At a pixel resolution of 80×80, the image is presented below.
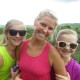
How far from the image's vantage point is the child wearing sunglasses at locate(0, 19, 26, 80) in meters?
3.27

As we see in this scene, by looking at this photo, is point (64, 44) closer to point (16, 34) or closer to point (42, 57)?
point (42, 57)

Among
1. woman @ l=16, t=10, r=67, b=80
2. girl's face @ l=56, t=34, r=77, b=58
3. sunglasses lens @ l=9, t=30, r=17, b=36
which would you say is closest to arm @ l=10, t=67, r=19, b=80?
woman @ l=16, t=10, r=67, b=80

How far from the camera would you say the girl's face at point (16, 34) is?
3267 millimetres

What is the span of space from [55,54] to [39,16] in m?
0.43

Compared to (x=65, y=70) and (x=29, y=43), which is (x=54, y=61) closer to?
(x=65, y=70)

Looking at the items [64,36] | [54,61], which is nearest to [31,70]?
[54,61]

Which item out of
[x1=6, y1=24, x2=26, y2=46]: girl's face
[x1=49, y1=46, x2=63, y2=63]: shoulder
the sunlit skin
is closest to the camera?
[x1=49, y1=46, x2=63, y2=63]: shoulder

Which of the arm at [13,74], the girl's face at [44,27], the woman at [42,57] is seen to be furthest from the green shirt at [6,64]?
the girl's face at [44,27]

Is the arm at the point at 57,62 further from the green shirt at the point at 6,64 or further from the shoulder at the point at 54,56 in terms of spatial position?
the green shirt at the point at 6,64

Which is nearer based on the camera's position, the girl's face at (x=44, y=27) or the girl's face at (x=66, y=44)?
the girl's face at (x=44, y=27)

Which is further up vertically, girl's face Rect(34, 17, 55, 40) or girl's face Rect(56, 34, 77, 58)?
girl's face Rect(34, 17, 55, 40)

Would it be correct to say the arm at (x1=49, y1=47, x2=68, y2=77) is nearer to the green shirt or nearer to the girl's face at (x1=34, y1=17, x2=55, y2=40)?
the girl's face at (x1=34, y1=17, x2=55, y2=40)

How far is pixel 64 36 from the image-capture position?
3.12m

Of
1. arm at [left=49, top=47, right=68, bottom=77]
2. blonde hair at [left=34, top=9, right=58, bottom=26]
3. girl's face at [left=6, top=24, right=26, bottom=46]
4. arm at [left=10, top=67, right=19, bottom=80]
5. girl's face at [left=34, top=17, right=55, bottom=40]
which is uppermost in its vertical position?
blonde hair at [left=34, top=9, right=58, bottom=26]
